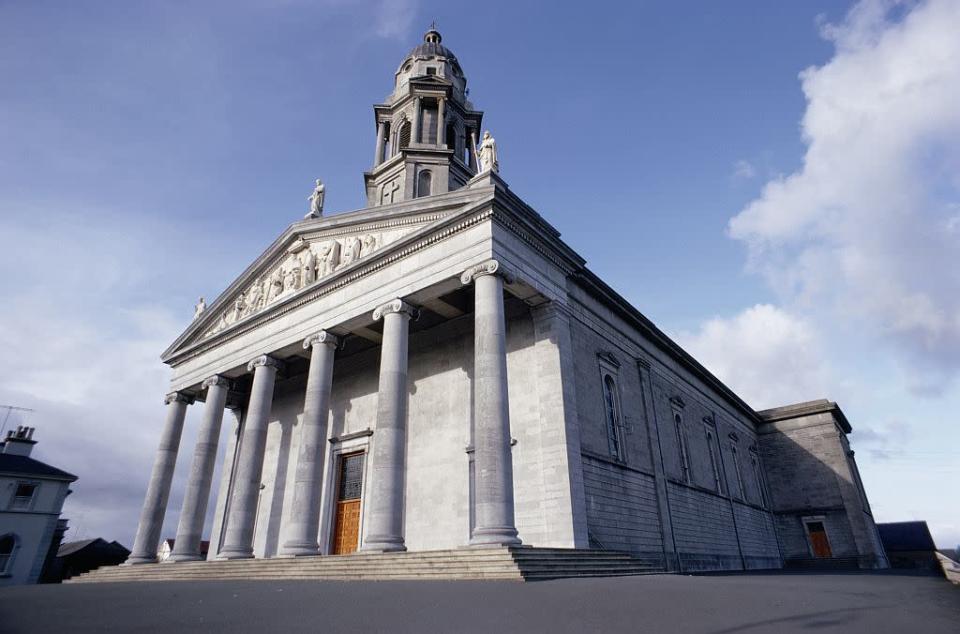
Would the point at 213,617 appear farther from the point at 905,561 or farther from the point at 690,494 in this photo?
the point at 905,561

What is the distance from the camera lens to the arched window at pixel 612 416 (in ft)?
66.4

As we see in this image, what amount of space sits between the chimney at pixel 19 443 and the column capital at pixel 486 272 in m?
40.4

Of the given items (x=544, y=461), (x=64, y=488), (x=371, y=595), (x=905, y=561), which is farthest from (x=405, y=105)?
(x=905, y=561)

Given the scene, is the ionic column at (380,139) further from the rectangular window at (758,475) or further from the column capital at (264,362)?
the rectangular window at (758,475)

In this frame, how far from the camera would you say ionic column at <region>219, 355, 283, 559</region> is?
19.7 meters

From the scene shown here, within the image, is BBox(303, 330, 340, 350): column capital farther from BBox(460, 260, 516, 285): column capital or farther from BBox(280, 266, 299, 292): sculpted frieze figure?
BBox(460, 260, 516, 285): column capital

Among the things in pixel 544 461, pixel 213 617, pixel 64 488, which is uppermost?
pixel 64 488

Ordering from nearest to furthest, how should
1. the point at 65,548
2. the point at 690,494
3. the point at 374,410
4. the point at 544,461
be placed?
→ the point at 544,461
the point at 374,410
the point at 690,494
the point at 65,548

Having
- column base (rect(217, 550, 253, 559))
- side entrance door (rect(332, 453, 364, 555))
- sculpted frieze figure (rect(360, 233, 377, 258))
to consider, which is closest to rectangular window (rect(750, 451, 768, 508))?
side entrance door (rect(332, 453, 364, 555))

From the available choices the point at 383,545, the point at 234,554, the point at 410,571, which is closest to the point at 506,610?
the point at 410,571

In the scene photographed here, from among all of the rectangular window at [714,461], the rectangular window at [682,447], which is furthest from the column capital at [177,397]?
the rectangular window at [714,461]

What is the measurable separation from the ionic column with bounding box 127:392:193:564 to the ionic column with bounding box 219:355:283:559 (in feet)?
14.4

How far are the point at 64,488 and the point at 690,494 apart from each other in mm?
39403

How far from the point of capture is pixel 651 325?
26547 millimetres
